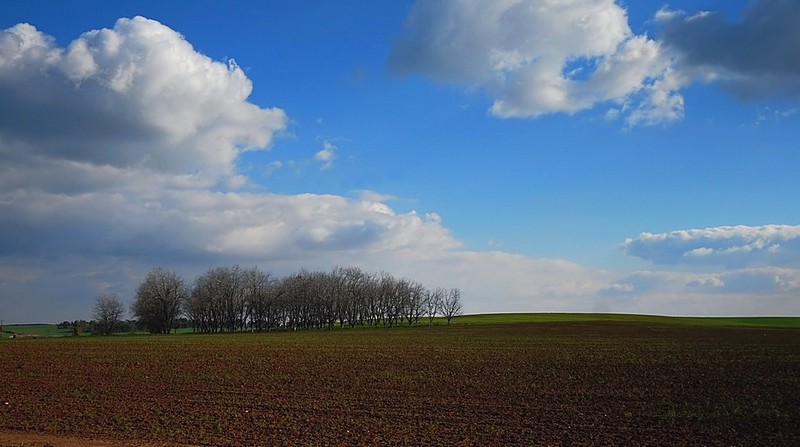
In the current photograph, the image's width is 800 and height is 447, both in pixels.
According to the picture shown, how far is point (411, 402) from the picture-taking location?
2398cm

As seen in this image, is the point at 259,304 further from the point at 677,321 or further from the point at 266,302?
the point at 677,321

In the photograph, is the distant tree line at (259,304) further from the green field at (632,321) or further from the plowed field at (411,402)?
the plowed field at (411,402)

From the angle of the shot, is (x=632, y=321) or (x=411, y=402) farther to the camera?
(x=632, y=321)

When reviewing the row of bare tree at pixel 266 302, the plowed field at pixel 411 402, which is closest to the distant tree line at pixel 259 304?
the row of bare tree at pixel 266 302

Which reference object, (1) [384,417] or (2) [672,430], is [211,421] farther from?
(2) [672,430]

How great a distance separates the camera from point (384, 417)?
21.0 meters

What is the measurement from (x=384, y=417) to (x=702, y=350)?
3729cm

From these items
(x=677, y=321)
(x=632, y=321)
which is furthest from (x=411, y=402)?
(x=677, y=321)

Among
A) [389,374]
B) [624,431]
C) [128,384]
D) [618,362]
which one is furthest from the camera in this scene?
[618,362]

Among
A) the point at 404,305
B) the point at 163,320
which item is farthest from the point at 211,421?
the point at 404,305

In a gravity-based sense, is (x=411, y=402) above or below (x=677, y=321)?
above

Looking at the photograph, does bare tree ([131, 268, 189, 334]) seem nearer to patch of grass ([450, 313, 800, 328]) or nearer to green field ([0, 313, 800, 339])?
green field ([0, 313, 800, 339])

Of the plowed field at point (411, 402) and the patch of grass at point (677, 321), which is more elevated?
the plowed field at point (411, 402)

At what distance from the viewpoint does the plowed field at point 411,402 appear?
1839 centimetres
